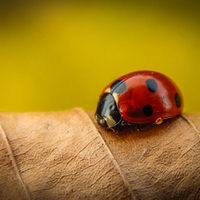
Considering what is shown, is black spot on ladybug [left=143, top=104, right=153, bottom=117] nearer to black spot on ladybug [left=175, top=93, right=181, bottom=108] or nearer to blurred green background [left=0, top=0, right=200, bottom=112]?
black spot on ladybug [left=175, top=93, right=181, bottom=108]

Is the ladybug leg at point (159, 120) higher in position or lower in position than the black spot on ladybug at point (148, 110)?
lower

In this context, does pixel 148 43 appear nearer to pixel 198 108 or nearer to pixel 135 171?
pixel 198 108

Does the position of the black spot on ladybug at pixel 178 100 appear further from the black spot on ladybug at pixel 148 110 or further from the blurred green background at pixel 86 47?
the blurred green background at pixel 86 47

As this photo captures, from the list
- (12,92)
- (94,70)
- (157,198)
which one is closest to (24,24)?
(12,92)

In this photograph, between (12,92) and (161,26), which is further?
(161,26)

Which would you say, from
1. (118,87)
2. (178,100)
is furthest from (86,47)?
(178,100)

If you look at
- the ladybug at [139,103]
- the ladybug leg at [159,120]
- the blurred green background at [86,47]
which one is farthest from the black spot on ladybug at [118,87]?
the blurred green background at [86,47]

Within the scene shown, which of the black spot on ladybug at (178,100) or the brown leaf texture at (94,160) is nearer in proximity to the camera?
the brown leaf texture at (94,160)

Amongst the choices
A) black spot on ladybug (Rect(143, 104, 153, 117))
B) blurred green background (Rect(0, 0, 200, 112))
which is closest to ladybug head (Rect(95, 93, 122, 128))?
black spot on ladybug (Rect(143, 104, 153, 117))
